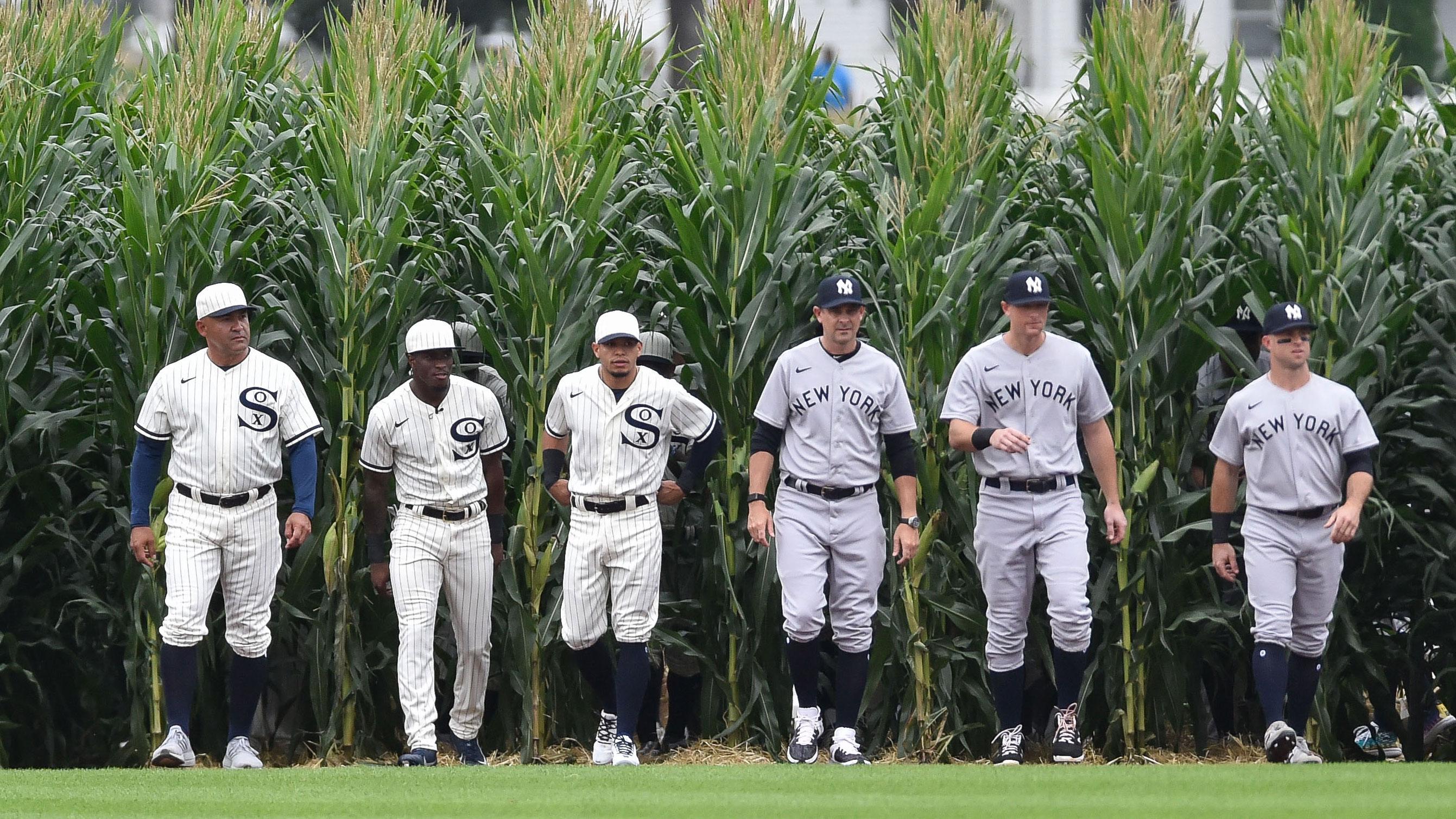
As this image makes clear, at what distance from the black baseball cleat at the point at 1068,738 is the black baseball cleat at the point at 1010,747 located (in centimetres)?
17

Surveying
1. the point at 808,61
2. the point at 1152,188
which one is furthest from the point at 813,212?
the point at 1152,188

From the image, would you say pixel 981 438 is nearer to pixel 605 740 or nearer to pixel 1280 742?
pixel 1280 742

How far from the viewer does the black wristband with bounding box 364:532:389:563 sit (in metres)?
8.36

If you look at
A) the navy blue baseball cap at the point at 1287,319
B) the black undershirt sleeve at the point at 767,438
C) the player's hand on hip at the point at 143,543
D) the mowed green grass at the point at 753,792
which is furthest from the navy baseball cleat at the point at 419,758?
the navy blue baseball cap at the point at 1287,319

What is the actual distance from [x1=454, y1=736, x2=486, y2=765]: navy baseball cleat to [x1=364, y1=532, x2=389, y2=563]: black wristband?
903 millimetres

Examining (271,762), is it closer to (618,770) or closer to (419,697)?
(419,697)

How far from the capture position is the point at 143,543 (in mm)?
8195

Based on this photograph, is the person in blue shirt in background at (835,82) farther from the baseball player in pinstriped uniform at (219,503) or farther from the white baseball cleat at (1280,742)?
the white baseball cleat at (1280,742)

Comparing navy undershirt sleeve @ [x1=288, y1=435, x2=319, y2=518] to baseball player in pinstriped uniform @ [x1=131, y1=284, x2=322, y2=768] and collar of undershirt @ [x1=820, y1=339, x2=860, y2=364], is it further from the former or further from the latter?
collar of undershirt @ [x1=820, y1=339, x2=860, y2=364]

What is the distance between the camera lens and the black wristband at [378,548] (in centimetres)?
836

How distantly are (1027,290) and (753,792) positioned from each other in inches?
105

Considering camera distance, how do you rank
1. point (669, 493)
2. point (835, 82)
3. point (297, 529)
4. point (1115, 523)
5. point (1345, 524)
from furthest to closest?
point (835, 82) < point (669, 493) < point (297, 529) < point (1115, 523) < point (1345, 524)

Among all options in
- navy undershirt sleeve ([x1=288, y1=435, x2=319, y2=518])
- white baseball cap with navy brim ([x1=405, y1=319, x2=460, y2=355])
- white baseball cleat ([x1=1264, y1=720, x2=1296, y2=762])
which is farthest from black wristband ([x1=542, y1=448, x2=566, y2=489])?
white baseball cleat ([x1=1264, y1=720, x2=1296, y2=762])

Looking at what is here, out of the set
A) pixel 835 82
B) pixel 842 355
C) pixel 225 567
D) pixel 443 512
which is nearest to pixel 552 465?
pixel 443 512
